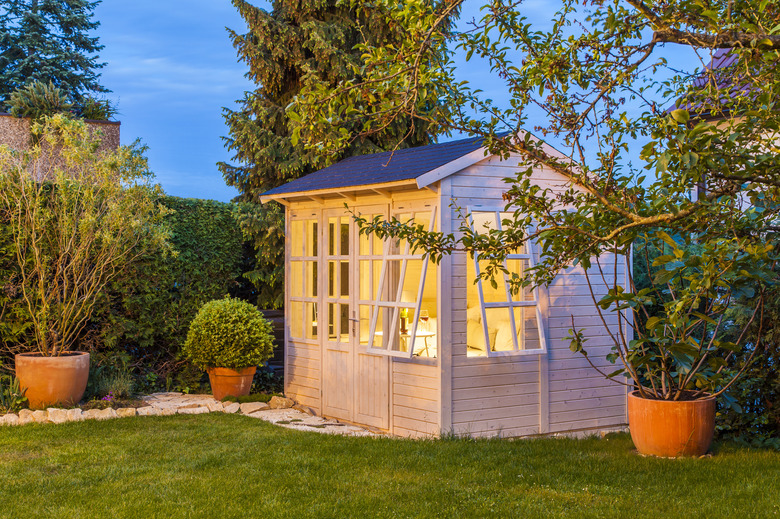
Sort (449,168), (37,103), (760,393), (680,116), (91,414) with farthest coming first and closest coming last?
(37,103) → (91,414) → (449,168) → (760,393) → (680,116)

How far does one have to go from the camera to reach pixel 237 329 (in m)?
8.88

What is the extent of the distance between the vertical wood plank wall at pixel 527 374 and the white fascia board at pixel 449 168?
0.11 metres

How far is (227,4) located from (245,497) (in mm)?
10048

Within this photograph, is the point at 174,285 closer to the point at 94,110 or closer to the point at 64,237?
the point at 64,237

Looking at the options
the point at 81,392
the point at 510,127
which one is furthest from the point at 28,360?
the point at 510,127

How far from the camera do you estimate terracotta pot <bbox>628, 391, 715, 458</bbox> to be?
18.1ft

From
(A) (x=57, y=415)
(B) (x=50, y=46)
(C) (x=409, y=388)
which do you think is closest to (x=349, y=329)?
(C) (x=409, y=388)

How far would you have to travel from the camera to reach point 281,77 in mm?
12711

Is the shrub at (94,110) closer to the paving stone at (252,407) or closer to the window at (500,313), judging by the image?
the paving stone at (252,407)

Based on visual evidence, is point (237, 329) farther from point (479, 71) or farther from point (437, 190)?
point (479, 71)

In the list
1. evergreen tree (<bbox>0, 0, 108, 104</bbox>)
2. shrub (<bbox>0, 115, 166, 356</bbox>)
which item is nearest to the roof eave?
shrub (<bbox>0, 115, 166, 356</bbox>)

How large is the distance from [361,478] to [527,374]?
293 cm

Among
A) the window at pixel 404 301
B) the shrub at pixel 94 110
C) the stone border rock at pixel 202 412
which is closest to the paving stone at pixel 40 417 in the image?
the stone border rock at pixel 202 412

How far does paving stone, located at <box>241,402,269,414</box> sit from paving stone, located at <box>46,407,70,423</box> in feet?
6.11
